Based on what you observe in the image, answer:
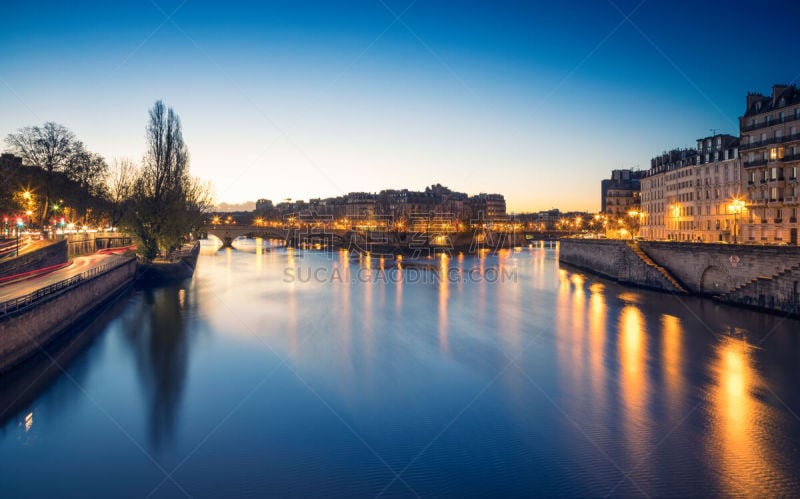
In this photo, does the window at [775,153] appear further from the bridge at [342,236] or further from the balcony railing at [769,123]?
the bridge at [342,236]

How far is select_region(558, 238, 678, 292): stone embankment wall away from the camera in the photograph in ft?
117

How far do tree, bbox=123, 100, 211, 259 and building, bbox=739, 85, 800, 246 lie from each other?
47.0 metres

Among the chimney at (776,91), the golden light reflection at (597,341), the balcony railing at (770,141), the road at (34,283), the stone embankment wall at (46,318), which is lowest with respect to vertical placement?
the golden light reflection at (597,341)

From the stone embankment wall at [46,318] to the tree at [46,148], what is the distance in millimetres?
22667

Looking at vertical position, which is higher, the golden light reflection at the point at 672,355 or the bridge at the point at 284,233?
the bridge at the point at 284,233

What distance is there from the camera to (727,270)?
2884cm

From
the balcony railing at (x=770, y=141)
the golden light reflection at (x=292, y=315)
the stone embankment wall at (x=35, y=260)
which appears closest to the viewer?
the golden light reflection at (x=292, y=315)

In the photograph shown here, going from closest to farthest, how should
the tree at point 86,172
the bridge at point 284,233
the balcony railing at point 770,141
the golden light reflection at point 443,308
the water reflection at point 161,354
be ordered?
the water reflection at point 161,354 < the golden light reflection at point 443,308 < the balcony railing at point 770,141 < the tree at point 86,172 < the bridge at point 284,233

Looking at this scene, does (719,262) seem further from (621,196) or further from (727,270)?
(621,196)

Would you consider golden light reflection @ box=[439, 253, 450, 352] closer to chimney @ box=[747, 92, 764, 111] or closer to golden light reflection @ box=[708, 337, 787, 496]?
golden light reflection @ box=[708, 337, 787, 496]

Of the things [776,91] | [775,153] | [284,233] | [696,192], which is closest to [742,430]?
[775,153]

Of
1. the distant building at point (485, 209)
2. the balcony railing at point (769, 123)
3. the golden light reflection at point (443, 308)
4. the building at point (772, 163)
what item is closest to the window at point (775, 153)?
the building at point (772, 163)

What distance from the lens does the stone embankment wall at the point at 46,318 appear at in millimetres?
15039

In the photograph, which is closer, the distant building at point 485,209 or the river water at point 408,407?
the river water at point 408,407
